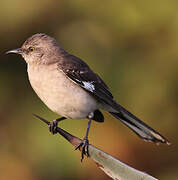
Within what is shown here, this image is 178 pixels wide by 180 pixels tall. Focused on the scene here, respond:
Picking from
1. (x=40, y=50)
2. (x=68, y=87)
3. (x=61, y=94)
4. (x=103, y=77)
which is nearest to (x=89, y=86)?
(x=68, y=87)

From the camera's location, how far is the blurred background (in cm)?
511

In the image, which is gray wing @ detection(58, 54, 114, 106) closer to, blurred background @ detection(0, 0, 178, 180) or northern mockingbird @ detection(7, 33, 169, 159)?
northern mockingbird @ detection(7, 33, 169, 159)

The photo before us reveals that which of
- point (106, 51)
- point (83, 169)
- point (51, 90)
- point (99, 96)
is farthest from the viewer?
point (106, 51)

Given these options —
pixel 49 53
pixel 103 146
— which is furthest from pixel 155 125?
pixel 49 53

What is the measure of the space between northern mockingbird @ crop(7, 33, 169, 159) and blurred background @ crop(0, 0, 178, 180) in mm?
764

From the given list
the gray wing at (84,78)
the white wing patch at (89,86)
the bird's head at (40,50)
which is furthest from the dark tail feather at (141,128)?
the bird's head at (40,50)

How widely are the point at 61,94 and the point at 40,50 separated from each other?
0.78m

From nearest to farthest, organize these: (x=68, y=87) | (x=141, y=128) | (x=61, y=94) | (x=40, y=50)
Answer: (x=61, y=94) → (x=68, y=87) → (x=141, y=128) → (x=40, y=50)

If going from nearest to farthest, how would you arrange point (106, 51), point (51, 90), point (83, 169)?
1. point (51, 90)
2. point (83, 169)
3. point (106, 51)

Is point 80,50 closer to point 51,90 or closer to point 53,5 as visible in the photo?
point 53,5

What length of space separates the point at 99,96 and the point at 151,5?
2.12 metres

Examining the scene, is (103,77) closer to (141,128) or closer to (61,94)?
(141,128)

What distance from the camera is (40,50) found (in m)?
4.33

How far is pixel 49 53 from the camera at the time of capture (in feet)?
14.2
